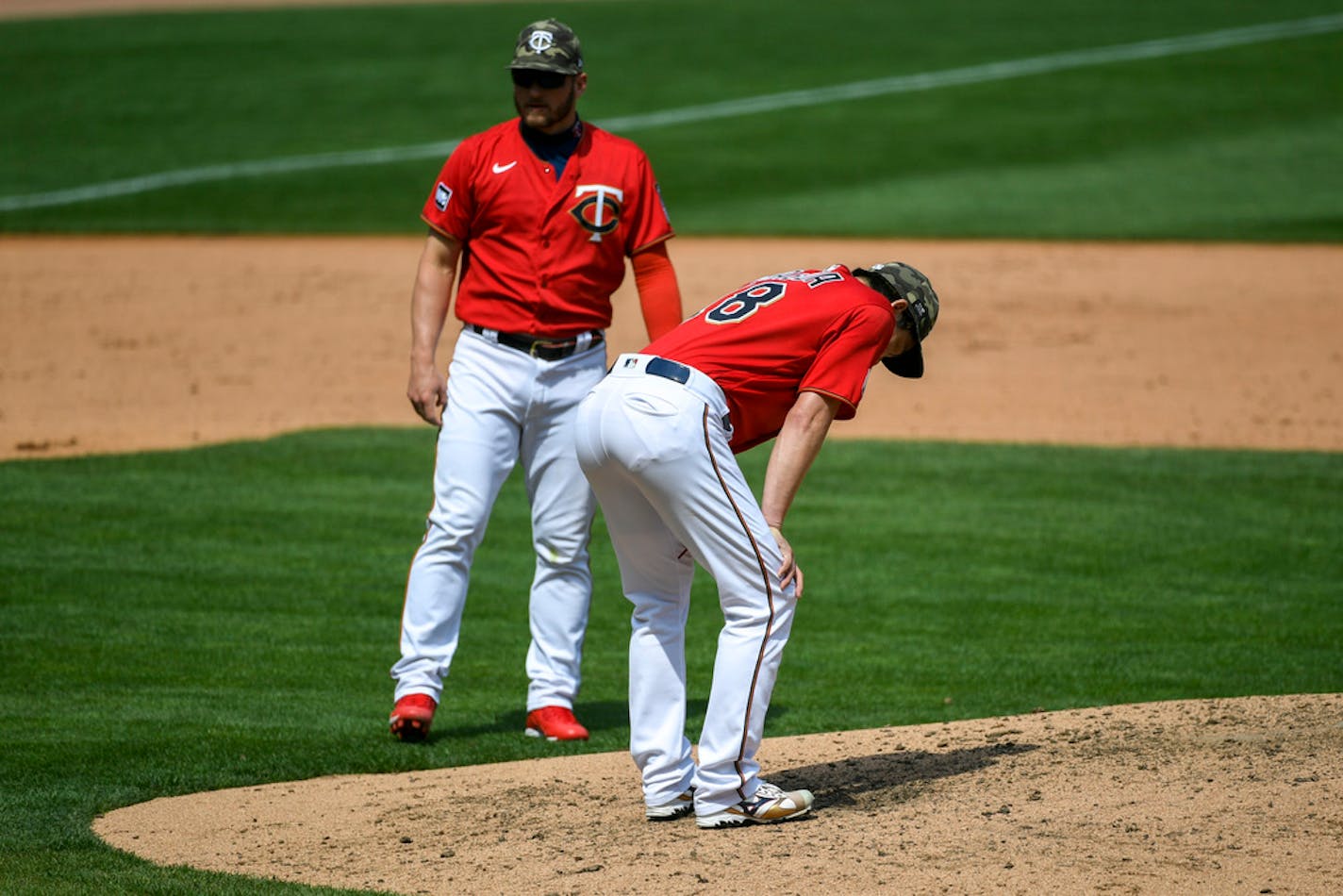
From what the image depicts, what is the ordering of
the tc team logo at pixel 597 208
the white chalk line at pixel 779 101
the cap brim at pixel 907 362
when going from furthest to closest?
the white chalk line at pixel 779 101 → the tc team logo at pixel 597 208 → the cap brim at pixel 907 362

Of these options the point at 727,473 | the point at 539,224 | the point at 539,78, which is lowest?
the point at 727,473

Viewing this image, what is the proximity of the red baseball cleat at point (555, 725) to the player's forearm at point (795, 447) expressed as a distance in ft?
6.39

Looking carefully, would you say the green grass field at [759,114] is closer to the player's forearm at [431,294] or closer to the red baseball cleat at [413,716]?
the player's forearm at [431,294]

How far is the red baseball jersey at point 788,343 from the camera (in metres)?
4.75

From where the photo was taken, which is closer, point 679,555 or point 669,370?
point 669,370

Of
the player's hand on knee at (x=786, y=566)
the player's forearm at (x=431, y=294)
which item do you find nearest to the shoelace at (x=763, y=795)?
the player's hand on knee at (x=786, y=566)

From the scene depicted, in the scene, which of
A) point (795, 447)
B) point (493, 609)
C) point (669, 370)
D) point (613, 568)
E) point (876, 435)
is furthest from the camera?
point (876, 435)

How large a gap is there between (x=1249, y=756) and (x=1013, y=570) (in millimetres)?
3569

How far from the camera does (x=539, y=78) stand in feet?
20.2

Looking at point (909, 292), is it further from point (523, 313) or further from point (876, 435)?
point (876, 435)

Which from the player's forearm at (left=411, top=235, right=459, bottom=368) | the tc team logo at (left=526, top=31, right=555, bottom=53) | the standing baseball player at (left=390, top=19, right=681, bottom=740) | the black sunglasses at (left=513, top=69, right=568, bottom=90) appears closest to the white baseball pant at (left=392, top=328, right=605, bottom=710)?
the standing baseball player at (left=390, top=19, right=681, bottom=740)


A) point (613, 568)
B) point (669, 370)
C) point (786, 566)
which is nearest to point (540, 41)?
point (669, 370)

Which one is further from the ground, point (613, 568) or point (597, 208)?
point (597, 208)

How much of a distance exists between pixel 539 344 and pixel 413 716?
139cm
